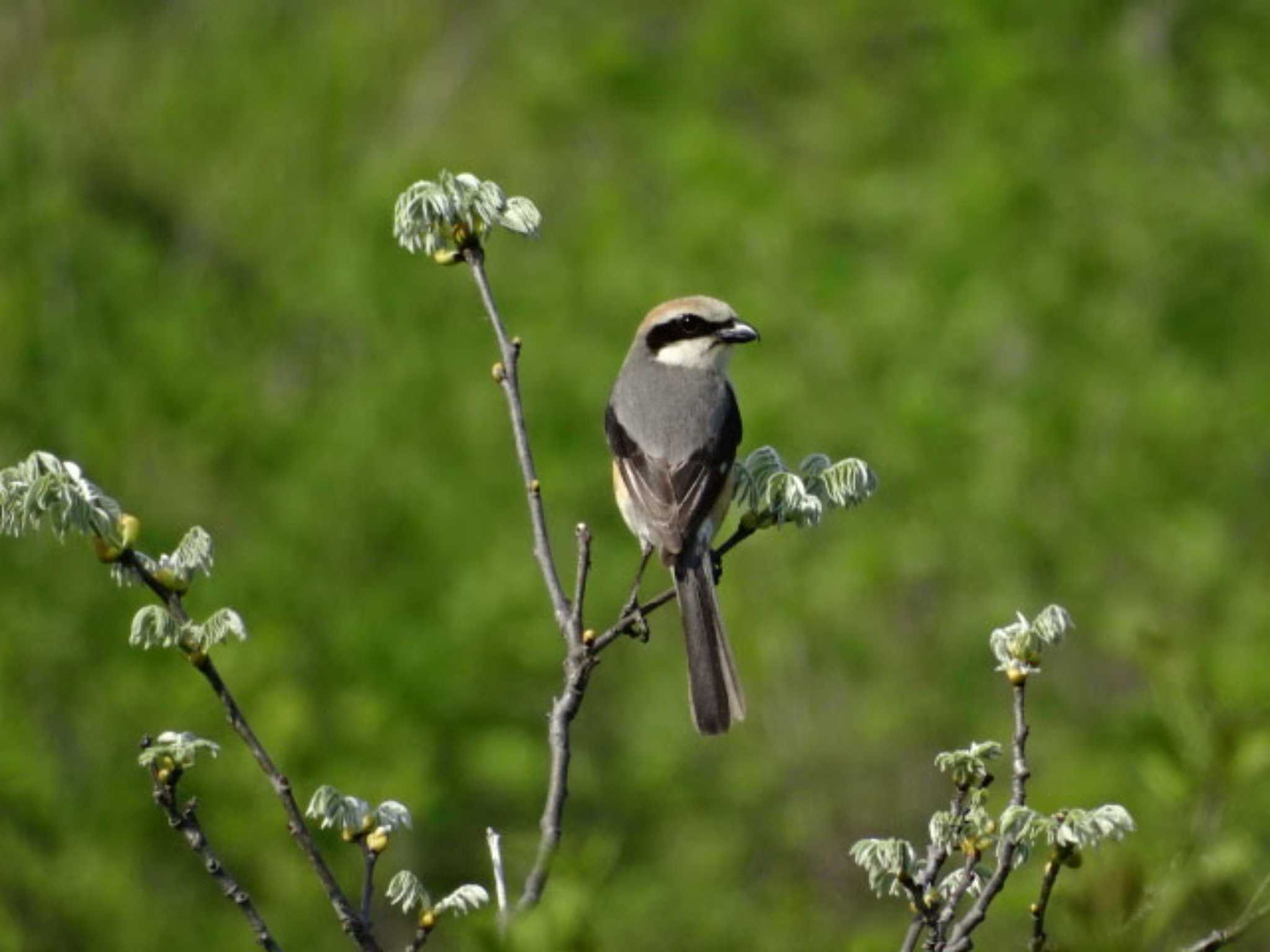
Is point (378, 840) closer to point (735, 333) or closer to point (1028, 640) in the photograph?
point (1028, 640)

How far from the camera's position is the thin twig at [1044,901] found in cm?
220

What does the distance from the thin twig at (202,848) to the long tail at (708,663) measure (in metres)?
1.67

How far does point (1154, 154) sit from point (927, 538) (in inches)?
239

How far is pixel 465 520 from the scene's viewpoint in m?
23.9

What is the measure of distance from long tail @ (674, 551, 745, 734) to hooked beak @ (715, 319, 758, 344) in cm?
115

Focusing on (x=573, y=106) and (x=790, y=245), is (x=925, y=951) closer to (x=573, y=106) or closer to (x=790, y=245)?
(x=790, y=245)

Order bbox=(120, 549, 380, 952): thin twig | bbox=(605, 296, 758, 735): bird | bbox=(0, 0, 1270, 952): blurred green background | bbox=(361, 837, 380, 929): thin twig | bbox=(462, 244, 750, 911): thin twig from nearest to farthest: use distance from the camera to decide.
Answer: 1. bbox=(120, 549, 380, 952): thin twig
2. bbox=(361, 837, 380, 929): thin twig
3. bbox=(462, 244, 750, 911): thin twig
4. bbox=(605, 296, 758, 735): bird
5. bbox=(0, 0, 1270, 952): blurred green background

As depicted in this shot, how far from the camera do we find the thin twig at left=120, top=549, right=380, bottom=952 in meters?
2.67

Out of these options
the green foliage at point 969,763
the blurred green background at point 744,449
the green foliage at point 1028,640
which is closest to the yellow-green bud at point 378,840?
the green foliage at point 969,763

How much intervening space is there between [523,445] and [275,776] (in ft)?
2.84

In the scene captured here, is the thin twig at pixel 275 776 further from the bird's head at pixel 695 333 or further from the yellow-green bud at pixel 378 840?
the bird's head at pixel 695 333

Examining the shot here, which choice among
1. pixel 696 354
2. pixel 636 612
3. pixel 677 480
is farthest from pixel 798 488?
pixel 696 354

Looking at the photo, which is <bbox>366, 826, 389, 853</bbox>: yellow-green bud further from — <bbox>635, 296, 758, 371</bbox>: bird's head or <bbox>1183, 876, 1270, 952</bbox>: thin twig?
<bbox>635, 296, 758, 371</bbox>: bird's head

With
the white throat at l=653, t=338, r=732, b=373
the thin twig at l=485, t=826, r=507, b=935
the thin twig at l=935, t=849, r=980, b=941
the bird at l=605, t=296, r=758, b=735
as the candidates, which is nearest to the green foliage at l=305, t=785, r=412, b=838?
the thin twig at l=485, t=826, r=507, b=935
